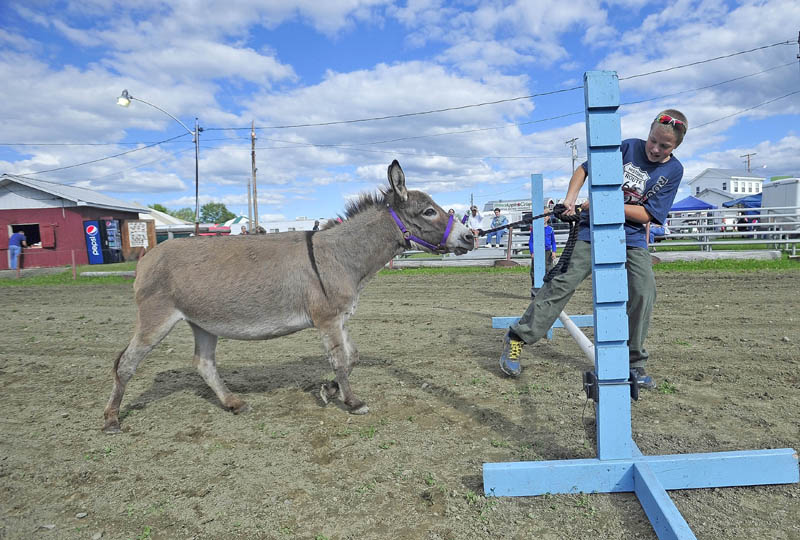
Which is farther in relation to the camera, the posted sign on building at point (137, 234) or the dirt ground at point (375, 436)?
the posted sign on building at point (137, 234)

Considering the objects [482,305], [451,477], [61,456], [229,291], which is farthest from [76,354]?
[482,305]

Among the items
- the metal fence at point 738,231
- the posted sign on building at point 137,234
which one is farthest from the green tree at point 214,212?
the metal fence at point 738,231

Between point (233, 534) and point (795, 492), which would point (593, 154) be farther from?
point (233, 534)

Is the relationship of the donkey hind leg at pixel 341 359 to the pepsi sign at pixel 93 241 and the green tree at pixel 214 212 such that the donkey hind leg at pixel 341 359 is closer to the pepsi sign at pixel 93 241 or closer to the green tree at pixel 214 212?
the pepsi sign at pixel 93 241

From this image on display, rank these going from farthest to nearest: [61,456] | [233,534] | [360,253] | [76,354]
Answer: [76,354]
[360,253]
[61,456]
[233,534]

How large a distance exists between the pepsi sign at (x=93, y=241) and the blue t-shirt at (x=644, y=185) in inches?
1333

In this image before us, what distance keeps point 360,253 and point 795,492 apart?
141 inches

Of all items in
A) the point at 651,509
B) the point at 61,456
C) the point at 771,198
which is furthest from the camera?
the point at 771,198

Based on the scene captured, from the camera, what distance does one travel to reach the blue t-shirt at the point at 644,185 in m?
4.12

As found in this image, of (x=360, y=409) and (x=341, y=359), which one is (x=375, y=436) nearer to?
(x=360, y=409)

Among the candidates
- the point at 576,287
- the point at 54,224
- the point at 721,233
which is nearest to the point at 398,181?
the point at 576,287

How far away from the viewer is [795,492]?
283cm

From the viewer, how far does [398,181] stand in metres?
4.53

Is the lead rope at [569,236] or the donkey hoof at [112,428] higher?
the lead rope at [569,236]
